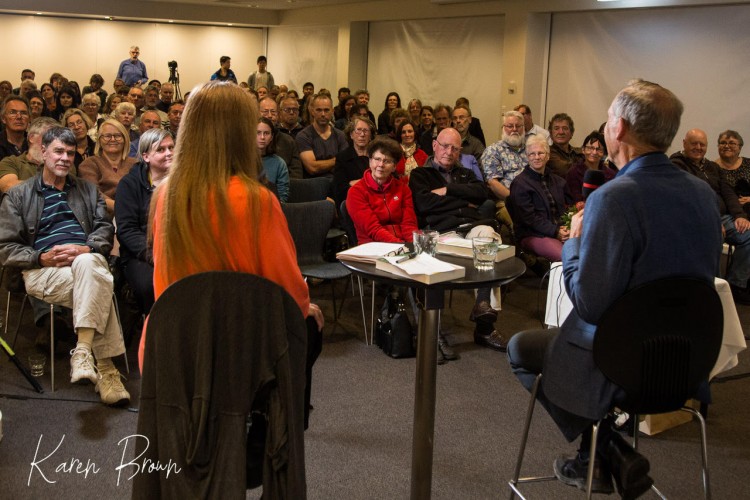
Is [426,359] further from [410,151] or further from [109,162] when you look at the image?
[410,151]

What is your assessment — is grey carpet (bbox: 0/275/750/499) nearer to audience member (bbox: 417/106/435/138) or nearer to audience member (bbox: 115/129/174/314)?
audience member (bbox: 115/129/174/314)

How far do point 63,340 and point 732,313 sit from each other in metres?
3.29

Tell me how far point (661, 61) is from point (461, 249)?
678cm

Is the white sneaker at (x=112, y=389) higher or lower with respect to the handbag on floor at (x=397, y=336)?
lower

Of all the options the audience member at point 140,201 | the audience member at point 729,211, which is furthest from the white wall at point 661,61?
the audience member at point 140,201

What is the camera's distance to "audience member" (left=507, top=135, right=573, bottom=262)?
5070 millimetres

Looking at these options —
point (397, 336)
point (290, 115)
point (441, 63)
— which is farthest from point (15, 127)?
point (441, 63)

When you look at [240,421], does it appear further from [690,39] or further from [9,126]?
[690,39]

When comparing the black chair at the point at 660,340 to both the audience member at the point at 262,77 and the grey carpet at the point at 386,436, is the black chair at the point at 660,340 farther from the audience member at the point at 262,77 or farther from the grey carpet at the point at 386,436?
the audience member at the point at 262,77

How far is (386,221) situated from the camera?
4.60 metres

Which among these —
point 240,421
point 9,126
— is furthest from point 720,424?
point 9,126

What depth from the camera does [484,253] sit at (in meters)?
2.67

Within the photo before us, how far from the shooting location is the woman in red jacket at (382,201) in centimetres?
448

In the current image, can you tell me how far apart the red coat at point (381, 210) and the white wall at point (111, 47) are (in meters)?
12.2
